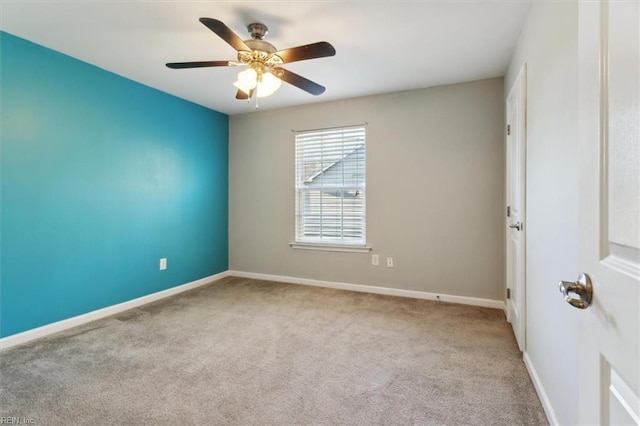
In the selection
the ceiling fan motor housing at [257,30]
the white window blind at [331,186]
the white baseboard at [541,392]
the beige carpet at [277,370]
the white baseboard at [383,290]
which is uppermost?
the ceiling fan motor housing at [257,30]

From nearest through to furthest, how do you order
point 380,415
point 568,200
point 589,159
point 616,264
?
point 616,264
point 589,159
point 568,200
point 380,415

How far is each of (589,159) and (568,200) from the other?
746 millimetres

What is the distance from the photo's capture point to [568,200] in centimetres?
128

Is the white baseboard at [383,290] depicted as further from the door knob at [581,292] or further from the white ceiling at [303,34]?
the door knob at [581,292]

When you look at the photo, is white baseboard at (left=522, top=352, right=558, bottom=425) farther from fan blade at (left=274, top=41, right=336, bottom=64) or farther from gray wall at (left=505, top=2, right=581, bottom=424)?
fan blade at (left=274, top=41, right=336, bottom=64)

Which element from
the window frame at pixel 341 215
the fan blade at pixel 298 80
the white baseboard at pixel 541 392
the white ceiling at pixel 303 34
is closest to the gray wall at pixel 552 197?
the white baseboard at pixel 541 392

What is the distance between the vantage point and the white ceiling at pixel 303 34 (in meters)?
1.99

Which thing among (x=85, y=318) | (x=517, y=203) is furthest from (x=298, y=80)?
(x=85, y=318)

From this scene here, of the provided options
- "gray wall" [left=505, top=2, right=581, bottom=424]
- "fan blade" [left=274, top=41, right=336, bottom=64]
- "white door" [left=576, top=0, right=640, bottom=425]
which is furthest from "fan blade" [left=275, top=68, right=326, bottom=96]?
"white door" [left=576, top=0, right=640, bottom=425]

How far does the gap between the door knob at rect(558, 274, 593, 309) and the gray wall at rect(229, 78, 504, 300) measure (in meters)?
2.74

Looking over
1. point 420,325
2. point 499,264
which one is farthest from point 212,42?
point 499,264

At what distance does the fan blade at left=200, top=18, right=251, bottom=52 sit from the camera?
1.60 m

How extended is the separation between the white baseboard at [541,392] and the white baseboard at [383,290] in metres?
1.17

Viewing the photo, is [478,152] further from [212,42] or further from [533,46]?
[212,42]
